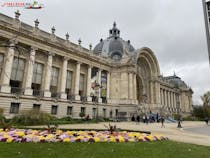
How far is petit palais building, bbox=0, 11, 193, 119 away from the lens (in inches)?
1131

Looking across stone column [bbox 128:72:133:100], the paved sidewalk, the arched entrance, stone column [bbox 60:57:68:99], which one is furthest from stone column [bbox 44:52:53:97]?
the arched entrance

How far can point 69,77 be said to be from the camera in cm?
3997

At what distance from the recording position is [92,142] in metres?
9.95

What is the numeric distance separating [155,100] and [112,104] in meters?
21.4

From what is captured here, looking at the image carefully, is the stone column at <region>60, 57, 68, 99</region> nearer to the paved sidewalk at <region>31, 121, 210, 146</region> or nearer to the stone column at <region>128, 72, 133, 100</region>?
the paved sidewalk at <region>31, 121, 210, 146</region>

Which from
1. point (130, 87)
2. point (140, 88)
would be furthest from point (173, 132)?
point (140, 88)

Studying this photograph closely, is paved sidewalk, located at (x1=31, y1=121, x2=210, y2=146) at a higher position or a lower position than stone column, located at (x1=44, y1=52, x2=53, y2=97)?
lower

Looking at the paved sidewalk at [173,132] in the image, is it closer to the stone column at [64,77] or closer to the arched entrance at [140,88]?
the stone column at [64,77]

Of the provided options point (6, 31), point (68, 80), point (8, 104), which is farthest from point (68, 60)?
point (8, 104)

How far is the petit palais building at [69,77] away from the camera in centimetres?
2873

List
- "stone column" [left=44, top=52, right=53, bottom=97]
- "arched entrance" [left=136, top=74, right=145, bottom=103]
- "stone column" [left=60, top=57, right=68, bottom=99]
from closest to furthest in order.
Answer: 1. "stone column" [left=44, top=52, right=53, bottom=97]
2. "stone column" [left=60, top=57, right=68, bottom=99]
3. "arched entrance" [left=136, top=74, right=145, bottom=103]

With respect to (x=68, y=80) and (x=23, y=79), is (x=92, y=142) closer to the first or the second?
(x=23, y=79)

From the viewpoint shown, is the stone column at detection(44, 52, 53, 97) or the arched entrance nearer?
the stone column at detection(44, 52, 53, 97)

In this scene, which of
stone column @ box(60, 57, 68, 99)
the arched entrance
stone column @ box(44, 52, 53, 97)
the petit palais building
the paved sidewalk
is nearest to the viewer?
the paved sidewalk
